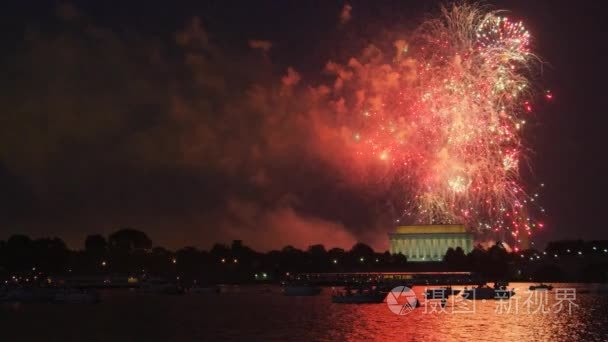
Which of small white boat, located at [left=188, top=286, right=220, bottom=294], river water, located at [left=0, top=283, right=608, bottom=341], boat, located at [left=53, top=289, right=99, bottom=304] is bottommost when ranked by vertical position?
river water, located at [left=0, top=283, right=608, bottom=341]

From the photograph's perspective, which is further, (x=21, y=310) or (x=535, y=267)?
(x=535, y=267)

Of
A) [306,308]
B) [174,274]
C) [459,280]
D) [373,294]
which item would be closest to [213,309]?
[306,308]

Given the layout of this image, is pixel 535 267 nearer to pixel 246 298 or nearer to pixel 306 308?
pixel 246 298

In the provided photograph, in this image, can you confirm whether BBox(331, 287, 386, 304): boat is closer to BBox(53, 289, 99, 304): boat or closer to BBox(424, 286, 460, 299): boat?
BBox(424, 286, 460, 299): boat

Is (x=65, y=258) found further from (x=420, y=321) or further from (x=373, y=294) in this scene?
(x=420, y=321)

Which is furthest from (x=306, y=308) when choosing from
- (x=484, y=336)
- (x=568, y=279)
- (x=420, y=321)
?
(x=568, y=279)

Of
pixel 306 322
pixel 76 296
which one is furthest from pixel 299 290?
pixel 306 322

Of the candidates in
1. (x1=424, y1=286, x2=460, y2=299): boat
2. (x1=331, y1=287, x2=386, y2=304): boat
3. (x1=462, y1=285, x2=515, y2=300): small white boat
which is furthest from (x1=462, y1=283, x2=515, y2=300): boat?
(x1=331, y1=287, x2=386, y2=304): boat

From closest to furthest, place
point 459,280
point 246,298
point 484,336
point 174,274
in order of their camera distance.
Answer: point 484,336
point 246,298
point 459,280
point 174,274

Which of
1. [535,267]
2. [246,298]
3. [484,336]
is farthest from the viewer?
[535,267]
